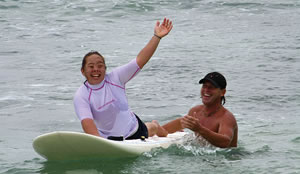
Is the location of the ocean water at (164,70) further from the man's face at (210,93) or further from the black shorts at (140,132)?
the man's face at (210,93)

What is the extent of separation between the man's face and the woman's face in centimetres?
119

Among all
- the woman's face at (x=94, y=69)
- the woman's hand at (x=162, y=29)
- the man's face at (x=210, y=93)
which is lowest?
the man's face at (x=210, y=93)

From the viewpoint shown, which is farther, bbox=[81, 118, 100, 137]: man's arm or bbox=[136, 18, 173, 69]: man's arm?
bbox=[136, 18, 173, 69]: man's arm

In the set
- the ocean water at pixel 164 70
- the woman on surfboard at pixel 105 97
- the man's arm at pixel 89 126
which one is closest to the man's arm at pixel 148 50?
the woman on surfboard at pixel 105 97

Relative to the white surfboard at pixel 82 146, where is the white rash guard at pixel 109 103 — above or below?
above

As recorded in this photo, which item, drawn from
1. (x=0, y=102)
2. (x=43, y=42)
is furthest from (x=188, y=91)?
(x=43, y=42)

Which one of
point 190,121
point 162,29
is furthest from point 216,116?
point 162,29

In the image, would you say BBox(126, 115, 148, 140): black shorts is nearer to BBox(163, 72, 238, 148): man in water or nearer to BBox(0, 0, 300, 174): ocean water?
BBox(0, 0, 300, 174): ocean water

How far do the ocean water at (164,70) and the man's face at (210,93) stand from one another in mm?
576

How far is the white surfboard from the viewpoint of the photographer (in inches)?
271

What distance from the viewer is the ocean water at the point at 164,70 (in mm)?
7449

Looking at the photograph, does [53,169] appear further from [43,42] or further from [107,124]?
[43,42]

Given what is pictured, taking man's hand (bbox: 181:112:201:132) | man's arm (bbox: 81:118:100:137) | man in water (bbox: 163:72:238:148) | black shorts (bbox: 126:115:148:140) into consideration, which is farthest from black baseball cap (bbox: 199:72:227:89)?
man's arm (bbox: 81:118:100:137)

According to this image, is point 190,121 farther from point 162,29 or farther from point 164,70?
point 164,70
